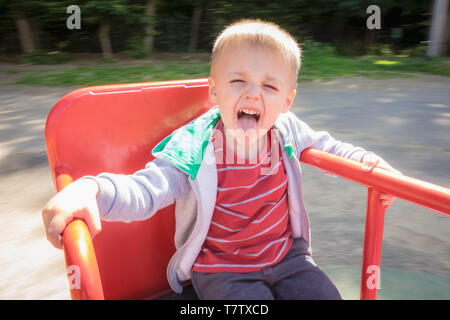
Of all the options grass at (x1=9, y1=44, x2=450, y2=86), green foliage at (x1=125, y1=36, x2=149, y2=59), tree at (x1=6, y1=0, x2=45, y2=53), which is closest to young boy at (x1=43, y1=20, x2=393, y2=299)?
grass at (x1=9, y1=44, x2=450, y2=86)

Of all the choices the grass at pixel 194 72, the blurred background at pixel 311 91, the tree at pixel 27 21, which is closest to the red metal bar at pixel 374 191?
the blurred background at pixel 311 91

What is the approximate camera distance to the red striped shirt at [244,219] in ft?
3.20

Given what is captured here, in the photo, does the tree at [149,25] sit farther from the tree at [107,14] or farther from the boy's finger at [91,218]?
the boy's finger at [91,218]

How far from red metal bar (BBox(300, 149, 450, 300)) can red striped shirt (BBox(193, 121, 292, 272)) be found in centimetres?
14

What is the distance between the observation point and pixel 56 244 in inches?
24.9

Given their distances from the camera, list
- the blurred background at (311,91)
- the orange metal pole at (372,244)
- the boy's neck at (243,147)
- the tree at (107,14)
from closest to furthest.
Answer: the orange metal pole at (372,244) < the boy's neck at (243,147) < the blurred background at (311,91) < the tree at (107,14)

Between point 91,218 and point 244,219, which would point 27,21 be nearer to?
point 244,219

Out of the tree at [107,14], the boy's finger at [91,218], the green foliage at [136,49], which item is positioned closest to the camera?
the boy's finger at [91,218]

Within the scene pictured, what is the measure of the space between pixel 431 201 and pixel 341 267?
815mm

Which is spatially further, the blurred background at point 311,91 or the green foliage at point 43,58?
the green foliage at point 43,58

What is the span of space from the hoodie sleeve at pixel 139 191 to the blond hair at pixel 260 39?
27 centimetres

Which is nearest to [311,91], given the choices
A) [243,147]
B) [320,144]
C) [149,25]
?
[320,144]

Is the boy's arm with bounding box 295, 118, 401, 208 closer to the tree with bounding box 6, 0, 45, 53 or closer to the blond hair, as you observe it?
the blond hair

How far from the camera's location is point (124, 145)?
3.39 ft
